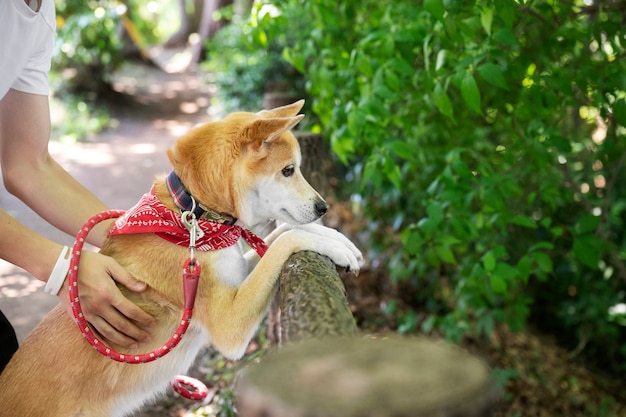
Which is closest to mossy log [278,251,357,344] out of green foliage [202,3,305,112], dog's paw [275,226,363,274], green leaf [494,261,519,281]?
dog's paw [275,226,363,274]

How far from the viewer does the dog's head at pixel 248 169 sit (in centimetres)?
247

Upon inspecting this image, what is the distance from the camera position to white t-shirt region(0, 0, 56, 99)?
2.29 meters

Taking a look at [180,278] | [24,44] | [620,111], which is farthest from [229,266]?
[620,111]

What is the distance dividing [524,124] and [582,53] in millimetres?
947

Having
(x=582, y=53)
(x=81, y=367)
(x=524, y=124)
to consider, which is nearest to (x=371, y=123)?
(x=582, y=53)

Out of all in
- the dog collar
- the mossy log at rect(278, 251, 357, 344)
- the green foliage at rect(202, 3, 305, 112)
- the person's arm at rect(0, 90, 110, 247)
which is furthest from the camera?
the green foliage at rect(202, 3, 305, 112)

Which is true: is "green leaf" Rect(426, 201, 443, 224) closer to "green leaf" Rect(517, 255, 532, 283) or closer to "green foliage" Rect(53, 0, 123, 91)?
"green leaf" Rect(517, 255, 532, 283)

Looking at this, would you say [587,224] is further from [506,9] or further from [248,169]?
[248,169]

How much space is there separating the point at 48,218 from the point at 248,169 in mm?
896

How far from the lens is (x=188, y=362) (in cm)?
254

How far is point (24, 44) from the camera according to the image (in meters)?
2.38

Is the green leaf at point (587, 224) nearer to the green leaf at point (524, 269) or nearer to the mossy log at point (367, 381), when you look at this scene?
the green leaf at point (524, 269)

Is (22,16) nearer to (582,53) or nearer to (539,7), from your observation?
(539,7)

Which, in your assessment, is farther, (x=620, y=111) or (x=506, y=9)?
(x=620, y=111)
